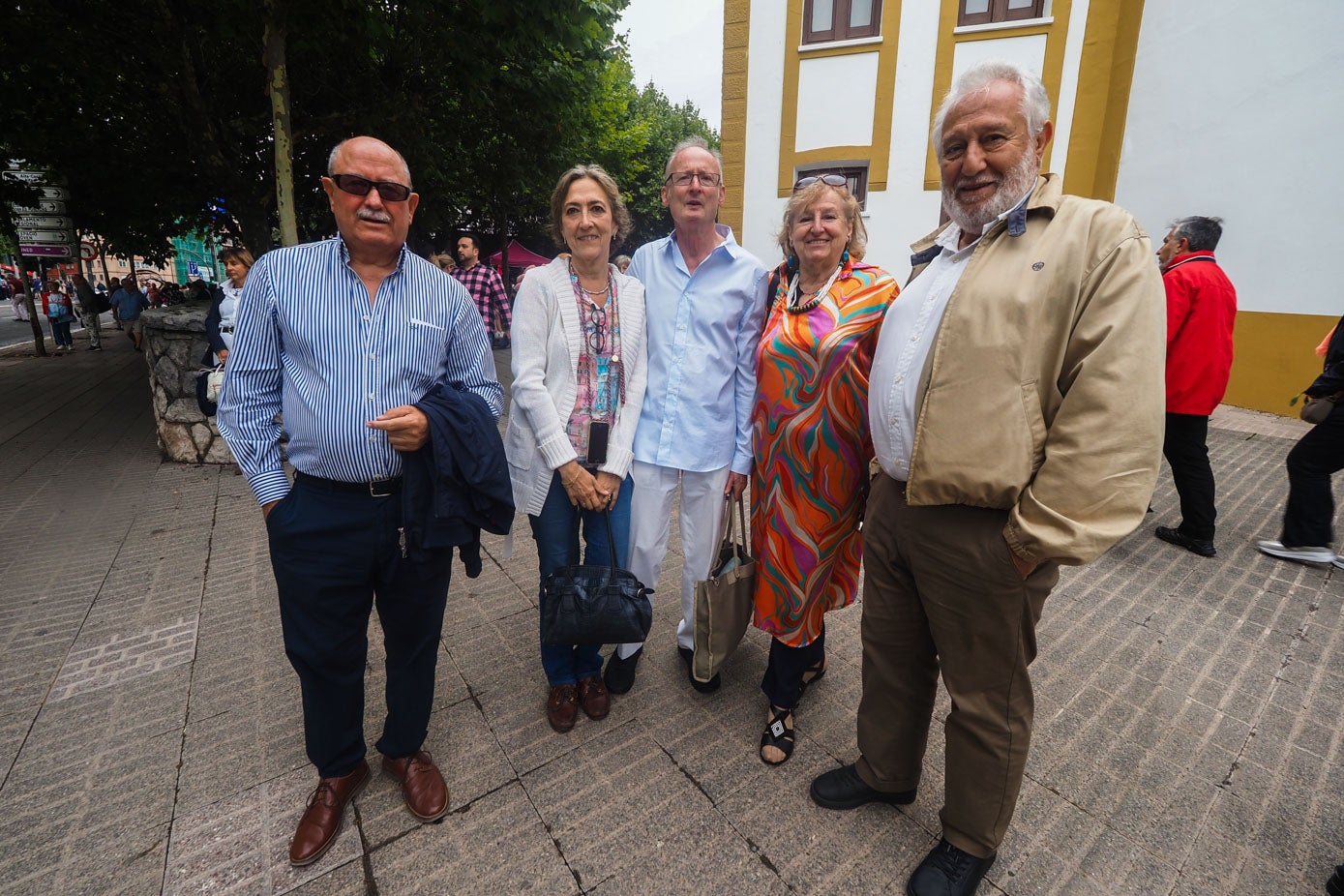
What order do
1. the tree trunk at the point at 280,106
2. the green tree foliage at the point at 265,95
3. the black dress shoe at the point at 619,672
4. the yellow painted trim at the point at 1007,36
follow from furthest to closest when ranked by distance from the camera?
1. the yellow painted trim at the point at 1007,36
2. the green tree foliage at the point at 265,95
3. the tree trunk at the point at 280,106
4. the black dress shoe at the point at 619,672

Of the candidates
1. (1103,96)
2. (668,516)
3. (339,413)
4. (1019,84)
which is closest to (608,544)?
(668,516)

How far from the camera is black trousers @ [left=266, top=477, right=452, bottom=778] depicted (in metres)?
1.89

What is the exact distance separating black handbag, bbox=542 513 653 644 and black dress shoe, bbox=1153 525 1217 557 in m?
4.19

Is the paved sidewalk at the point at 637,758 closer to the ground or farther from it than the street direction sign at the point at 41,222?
closer to the ground

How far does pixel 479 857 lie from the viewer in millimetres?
1970

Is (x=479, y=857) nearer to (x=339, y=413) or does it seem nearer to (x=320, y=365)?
(x=339, y=413)

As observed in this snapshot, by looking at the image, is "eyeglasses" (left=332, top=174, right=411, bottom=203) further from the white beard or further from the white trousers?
the white beard

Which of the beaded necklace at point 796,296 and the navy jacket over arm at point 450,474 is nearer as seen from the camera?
the navy jacket over arm at point 450,474

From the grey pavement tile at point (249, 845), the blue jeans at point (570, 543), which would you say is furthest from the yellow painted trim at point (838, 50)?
the grey pavement tile at point (249, 845)

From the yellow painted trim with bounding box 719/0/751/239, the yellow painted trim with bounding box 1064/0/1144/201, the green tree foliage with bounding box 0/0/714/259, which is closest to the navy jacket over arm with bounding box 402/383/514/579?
the green tree foliage with bounding box 0/0/714/259

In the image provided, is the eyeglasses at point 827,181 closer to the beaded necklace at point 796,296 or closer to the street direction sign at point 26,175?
the beaded necklace at point 796,296

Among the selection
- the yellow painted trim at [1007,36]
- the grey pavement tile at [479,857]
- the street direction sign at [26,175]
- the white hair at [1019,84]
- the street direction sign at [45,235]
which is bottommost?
the grey pavement tile at [479,857]

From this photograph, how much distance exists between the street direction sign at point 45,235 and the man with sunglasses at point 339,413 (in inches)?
503

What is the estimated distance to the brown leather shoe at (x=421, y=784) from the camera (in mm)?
2109
